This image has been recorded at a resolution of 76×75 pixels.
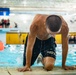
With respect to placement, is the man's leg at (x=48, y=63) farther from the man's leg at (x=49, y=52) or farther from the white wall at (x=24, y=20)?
the white wall at (x=24, y=20)

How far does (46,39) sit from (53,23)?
3.06 feet

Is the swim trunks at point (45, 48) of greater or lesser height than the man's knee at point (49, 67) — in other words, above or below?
above

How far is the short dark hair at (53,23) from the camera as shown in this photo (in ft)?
7.83

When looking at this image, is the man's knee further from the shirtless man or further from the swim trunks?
the swim trunks

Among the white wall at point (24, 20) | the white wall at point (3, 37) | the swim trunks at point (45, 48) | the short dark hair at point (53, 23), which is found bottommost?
the white wall at point (3, 37)

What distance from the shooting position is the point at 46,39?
3.31 metres

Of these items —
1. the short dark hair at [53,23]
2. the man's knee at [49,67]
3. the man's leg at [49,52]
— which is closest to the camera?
the short dark hair at [53,23]

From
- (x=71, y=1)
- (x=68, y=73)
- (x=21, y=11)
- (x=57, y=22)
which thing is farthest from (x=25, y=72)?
(x=21, y=11)

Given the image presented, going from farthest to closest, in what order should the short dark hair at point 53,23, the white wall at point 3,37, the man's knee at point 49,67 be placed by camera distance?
the white wall at point 3,37 → the man's knee at point 49,67 → the short dark hair at point 53,23

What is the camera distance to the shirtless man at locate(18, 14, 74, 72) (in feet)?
7.97

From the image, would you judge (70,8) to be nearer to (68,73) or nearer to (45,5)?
(45,5)

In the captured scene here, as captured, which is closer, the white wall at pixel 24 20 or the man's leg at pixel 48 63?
the man's leg at pixel 48 63

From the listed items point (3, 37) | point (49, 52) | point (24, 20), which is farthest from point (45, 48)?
point (24, 20)

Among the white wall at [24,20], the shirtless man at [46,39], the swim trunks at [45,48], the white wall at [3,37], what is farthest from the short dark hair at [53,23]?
the white wall at [24,20]
